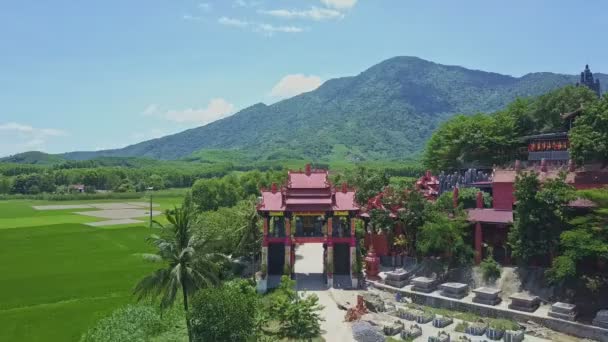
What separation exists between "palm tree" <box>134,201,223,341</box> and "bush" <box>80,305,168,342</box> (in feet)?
10.3

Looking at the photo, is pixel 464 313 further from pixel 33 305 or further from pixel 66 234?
pixel 66 234

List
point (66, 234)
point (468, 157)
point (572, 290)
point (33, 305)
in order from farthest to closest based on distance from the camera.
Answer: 1. point (66, 234)
2. point (468, 157)
3. point (33, 305)
4. point (572, 290)

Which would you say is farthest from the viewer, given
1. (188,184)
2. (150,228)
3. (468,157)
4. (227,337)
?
(188,184)

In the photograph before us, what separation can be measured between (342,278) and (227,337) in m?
16.6

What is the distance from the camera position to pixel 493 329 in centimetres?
2891

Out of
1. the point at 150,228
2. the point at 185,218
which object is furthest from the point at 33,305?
the point at 150,228

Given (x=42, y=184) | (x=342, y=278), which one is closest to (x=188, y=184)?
(x=42, y=184)

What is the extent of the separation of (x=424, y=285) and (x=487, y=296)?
485cm

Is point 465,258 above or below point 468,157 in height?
below

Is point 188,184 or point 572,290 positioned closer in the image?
point 572,290

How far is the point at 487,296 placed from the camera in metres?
33.6

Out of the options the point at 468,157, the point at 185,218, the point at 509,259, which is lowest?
the point at 509,259

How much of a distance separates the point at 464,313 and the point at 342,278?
1015 cm

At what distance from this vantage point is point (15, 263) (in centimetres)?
4753
